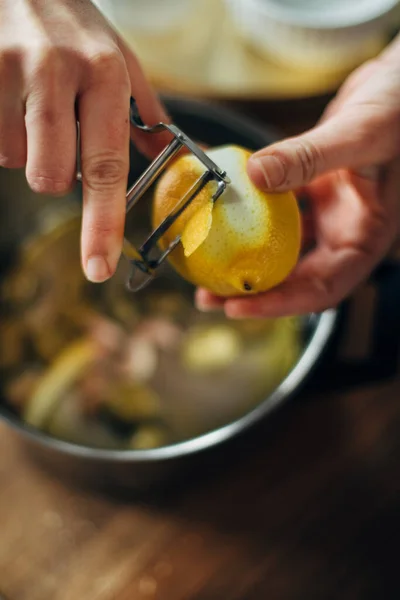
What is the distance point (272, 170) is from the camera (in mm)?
434

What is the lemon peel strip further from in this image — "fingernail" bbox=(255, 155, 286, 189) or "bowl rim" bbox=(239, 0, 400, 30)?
"bowl rim" bbox=(239, 0, 400, 30)

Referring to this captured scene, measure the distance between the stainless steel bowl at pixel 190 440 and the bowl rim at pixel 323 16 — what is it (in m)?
0.22

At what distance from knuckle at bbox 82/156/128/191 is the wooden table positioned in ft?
0.94

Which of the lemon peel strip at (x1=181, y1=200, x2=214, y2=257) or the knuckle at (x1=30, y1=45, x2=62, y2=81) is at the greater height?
the knuckle at (x1=30, y1=45, x2=62, y2=81)

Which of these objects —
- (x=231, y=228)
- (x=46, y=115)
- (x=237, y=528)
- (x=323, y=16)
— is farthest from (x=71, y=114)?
(x=323, y=16)

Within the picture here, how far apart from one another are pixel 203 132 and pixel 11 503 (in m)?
0.42

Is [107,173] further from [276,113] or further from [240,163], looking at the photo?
[276,113]

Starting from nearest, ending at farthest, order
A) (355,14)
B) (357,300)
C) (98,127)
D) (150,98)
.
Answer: (98,127) < (150,98) < (357,300) < (355,14)

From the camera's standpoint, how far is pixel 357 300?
0.65m

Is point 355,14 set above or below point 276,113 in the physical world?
above

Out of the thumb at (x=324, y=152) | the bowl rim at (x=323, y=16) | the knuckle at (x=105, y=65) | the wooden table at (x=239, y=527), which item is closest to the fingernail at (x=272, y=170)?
the thumb at (x=324, y=152)

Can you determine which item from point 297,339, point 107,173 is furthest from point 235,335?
point 107,173

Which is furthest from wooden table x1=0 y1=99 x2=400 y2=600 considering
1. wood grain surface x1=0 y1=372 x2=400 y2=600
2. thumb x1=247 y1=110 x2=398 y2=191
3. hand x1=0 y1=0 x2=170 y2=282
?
hand x1=0 y1=0 x2=170 y2=282

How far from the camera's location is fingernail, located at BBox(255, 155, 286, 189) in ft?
1.41
